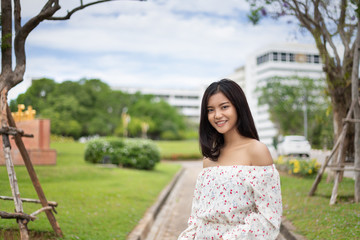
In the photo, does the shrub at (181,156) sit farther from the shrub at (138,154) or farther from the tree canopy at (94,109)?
the shrub at (138,154)

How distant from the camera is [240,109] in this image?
2.98 m

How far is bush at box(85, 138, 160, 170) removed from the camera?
21250mm

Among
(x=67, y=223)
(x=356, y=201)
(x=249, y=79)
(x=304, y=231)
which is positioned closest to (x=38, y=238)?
(x=67, y=223)

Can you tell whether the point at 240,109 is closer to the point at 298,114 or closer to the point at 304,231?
the point at 304,231

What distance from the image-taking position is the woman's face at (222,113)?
298 centimetres

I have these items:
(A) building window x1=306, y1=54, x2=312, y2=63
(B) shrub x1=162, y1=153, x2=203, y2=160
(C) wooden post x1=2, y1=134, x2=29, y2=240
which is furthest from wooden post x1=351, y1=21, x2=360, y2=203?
(A) building window x1=306, y1=54, x2=312, y2=63

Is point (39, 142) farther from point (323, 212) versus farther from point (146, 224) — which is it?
point (323, 212)

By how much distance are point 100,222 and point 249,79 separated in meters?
88.2

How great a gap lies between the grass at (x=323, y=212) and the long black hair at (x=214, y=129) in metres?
3.78

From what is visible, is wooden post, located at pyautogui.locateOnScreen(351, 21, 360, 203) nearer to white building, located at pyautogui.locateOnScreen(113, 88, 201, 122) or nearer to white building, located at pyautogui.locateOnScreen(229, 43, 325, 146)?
white building, located at pyautogui.locateOnScreen(229, 43, 325, 146)

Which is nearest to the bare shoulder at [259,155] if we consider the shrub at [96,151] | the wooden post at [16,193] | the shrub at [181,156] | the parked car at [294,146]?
the wooden post at [16,193]

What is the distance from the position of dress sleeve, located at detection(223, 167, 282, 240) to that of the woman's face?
0.42 metres

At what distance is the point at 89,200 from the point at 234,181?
827cm

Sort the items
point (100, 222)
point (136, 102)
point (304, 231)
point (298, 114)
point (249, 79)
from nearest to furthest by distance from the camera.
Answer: point (304, 231) → point (100, 222) → point (298, 114) → point (136, 102) → point (249, 79)
